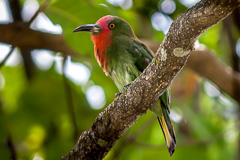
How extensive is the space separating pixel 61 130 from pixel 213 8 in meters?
3.08

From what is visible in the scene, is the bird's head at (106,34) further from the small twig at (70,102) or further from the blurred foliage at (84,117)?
the small twig at (70,102)

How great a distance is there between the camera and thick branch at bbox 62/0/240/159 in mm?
1960

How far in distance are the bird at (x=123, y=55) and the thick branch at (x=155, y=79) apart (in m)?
0.57

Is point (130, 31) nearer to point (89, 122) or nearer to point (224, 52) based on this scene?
point (89, 122)

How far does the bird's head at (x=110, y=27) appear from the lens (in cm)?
322

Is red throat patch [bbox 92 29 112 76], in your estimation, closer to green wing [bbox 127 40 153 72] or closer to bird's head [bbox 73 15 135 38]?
bird's head [bbox 73 15 135 38]

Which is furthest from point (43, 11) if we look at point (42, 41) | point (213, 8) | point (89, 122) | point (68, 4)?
point (213, 8)

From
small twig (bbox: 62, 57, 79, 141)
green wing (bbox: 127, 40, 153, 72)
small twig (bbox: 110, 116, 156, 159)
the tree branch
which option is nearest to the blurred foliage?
small twig (bbox: 110, 116, 156, 159)

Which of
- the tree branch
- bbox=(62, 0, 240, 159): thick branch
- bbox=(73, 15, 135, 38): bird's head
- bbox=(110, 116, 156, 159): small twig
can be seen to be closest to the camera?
bbox=(62, 0, 240, 159): thick branch

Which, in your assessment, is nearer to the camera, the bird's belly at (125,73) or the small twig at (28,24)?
the bird's belly at (125,73)

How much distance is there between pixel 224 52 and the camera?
213 inches

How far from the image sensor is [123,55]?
10.4 ft

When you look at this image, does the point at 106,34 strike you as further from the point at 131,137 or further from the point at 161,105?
the point at 131,137

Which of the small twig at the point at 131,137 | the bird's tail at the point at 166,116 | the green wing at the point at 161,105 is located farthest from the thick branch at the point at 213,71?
the bird's tail at the point at 166,116
